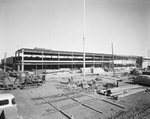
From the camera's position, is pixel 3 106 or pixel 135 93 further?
pixel 135 93

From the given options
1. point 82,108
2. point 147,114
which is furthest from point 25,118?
point 147,114

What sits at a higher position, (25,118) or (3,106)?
(3,106)

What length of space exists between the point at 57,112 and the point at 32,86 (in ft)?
34.5

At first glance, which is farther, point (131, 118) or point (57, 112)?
point (57, 112)

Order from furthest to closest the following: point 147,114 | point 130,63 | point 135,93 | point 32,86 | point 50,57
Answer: point 130,63 → point 50,57 → point 32,86 → point 135,93 → point 147,114

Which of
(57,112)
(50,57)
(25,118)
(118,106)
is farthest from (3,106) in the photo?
(50,57)

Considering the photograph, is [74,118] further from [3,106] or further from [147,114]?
[147,114]

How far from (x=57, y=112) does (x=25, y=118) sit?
2196mm

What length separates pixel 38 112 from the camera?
7484mm

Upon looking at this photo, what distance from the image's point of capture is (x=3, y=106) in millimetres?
5664

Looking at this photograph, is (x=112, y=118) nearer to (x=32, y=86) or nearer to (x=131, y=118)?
(x=131, y=118)

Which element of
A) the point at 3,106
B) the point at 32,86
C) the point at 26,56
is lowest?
the point at 32,86

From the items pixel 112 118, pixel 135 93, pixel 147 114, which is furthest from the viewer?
pixel 135 93

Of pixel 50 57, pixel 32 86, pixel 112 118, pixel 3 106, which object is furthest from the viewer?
pixel 50 57
